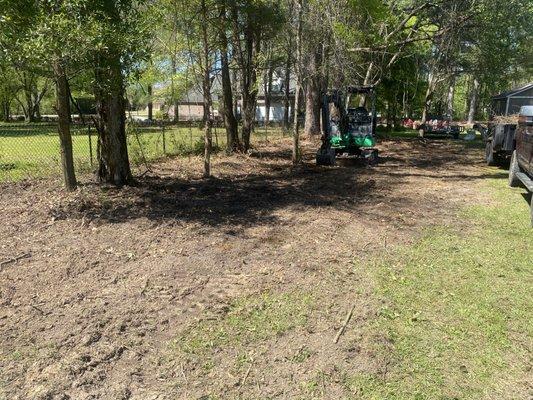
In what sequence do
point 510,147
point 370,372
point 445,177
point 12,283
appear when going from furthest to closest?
1. point 445,177
2. point 510,147
3. point 12,283
4. point 370,372

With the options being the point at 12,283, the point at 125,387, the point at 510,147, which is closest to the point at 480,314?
the point at 125,387

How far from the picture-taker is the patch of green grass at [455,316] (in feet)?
11.0

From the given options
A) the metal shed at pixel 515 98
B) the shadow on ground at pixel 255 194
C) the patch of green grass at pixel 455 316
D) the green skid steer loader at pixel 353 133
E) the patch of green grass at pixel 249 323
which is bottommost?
the patch of green grass at pixel 455 316

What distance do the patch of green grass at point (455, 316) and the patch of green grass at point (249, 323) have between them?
75 cm

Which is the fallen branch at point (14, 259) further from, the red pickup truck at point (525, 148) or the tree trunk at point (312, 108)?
the tree trunk at point (312, 108)

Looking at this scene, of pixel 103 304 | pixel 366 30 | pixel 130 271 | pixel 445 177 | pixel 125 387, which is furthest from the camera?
pixel 366 30

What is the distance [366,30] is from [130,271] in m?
16.1

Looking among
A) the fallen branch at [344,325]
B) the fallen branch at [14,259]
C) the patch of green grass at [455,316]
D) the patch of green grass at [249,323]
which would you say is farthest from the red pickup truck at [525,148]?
the fallen branch at [14,259]

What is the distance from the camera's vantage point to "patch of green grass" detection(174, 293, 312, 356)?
380cm

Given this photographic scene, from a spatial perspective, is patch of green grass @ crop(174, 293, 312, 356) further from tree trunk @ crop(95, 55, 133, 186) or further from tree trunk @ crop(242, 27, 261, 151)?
tree trunk @ crop(242, 27, 261, 151)

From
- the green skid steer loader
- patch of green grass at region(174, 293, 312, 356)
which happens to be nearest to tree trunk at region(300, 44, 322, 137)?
the green skid steer loader

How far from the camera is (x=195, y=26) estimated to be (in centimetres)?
1129

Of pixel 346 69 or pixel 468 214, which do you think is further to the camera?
pixel 346 69

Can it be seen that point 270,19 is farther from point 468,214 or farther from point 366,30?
point 468,214
